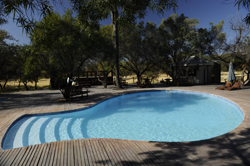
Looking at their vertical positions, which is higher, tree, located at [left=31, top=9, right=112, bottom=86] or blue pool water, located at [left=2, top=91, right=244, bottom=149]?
tree, located at [left=31, top=9, right=112, bottom=86]

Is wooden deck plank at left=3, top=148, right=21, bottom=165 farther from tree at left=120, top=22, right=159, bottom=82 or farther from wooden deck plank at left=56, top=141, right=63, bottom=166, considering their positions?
tree at left=120, top=22, right=159, bottom=82

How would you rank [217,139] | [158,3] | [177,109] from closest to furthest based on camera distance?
[217,139], [158,3], [177,109]

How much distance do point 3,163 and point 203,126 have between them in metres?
6.93

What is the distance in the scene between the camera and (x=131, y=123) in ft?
22.9

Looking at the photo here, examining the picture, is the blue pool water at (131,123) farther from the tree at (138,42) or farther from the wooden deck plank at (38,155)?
the tree at (138,42)

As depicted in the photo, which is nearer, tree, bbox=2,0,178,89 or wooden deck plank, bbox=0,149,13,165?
wooden deck plank, bbox=0,149,13,165

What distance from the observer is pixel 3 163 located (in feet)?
9.61

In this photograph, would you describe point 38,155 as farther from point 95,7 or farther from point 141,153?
point 95,7

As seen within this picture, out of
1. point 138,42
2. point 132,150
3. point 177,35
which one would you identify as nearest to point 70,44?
point 132,150

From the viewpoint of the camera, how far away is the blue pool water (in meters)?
5.46

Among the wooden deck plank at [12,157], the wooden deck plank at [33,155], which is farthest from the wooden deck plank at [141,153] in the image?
the wooden deck plank at [12,157]

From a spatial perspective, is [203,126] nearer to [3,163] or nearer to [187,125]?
[187,125]

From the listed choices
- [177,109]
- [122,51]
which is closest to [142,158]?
[177,109]

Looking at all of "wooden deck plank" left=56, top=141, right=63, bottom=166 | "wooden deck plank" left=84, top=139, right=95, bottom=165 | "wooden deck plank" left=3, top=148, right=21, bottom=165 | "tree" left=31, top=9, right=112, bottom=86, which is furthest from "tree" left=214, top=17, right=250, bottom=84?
"wooden deck plank" left=3, top=148, right=21, bottom=165
